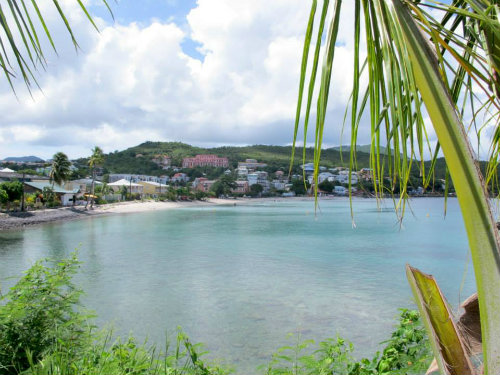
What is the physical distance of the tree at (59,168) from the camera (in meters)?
38.9

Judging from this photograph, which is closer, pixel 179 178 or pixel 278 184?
pixel 179 178

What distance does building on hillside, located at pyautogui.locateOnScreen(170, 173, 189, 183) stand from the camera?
4138 inches

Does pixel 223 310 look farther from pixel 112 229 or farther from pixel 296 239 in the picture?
pixel 112 229

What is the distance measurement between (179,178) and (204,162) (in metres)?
24.5

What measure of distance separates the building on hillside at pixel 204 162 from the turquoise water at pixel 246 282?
105353mm

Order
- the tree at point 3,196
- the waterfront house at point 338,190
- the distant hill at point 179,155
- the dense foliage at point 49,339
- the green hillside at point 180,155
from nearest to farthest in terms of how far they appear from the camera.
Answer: the dense foliage at point 49,339 → the tree at point 3,196 → the waterfront house at point 338,190 → the green hillside at point 180,155 → the distant hill at point 179,155

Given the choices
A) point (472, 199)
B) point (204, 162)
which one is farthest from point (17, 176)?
point (204, 162)

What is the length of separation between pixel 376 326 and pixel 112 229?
24358 mm

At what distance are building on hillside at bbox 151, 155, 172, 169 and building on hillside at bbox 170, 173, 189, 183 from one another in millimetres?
11247

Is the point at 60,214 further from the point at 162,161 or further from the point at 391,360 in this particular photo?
the point at 162,161

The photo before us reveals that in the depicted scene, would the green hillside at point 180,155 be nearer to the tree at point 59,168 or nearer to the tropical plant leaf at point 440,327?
the tree at point 59,168

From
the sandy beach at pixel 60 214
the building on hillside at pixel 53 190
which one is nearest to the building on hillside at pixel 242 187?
the sandy beach at pixel 60 214

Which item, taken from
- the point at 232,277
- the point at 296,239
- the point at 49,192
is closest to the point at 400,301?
the point at 232,277

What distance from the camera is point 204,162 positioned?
13075 centimetres
